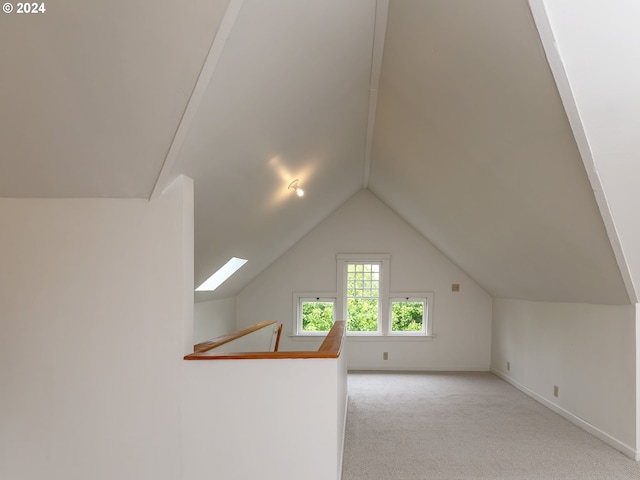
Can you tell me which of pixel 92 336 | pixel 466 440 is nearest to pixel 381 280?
pixel 466 440

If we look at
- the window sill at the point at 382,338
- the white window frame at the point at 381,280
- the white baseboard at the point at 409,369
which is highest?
the white window frame at the point at 381,280

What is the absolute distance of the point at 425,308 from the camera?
277 inches

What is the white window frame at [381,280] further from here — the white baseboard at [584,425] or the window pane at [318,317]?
the white baseboard at [584,425]

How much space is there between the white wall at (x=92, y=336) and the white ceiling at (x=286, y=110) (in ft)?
0.67

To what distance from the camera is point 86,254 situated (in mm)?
2596

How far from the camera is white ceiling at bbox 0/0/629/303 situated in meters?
1.87

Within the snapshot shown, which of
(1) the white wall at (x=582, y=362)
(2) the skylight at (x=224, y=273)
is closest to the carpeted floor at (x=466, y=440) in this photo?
(1) the white wall at (x=582, y=362)

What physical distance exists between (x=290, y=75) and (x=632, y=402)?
3.39 m

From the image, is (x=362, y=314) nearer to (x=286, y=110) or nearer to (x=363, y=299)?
(x=363, y=299)

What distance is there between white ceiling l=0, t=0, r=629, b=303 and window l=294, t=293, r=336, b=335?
9.45 feet

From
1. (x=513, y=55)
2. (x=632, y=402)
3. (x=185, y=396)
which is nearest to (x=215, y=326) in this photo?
(x=185, y=396)

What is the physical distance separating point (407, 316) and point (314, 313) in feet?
4.58

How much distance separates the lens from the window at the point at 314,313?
7.08 m

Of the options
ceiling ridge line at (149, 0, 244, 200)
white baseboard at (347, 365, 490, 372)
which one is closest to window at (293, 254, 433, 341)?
white baseboard at (347, 365, 490, 372)
